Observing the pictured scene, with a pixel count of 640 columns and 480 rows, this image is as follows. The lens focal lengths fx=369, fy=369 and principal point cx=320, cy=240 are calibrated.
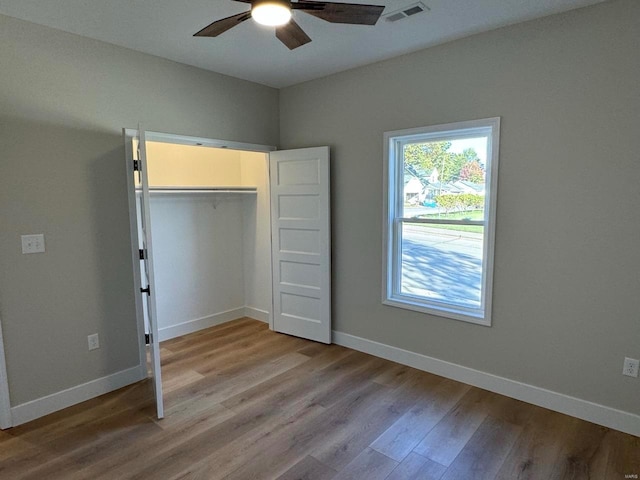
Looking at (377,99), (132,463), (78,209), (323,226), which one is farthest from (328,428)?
(377,99)

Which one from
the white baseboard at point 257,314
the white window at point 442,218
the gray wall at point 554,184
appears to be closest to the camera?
the gray wall at point 554,184

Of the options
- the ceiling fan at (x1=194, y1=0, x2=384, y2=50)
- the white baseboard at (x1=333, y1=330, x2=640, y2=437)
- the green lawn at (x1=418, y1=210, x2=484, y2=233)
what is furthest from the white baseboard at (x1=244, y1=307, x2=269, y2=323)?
the ceiling fan at (x1=194, y1=0, x2=384, y2=50)

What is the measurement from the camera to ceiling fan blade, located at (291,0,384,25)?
5.68 feet

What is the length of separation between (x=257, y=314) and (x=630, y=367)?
3.70 meters

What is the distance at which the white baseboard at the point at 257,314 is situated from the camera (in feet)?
15.3

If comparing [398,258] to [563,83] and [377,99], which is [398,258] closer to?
[377,99]

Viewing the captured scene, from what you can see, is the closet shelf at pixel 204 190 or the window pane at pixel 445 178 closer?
the window pane at pixel 445 178

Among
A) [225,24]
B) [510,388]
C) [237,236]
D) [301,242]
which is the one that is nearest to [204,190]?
[237,236]

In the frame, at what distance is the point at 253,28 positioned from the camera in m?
2.71

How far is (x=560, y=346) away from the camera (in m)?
2.65

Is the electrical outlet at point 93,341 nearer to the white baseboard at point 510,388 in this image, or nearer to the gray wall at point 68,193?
the gray wall at point 68,193

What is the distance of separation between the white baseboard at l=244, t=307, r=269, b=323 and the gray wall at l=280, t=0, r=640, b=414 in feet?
6.40

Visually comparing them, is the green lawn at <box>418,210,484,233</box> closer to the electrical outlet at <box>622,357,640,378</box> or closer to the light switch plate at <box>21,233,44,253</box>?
the electrical outlet at <box>622,357,640,378</box>

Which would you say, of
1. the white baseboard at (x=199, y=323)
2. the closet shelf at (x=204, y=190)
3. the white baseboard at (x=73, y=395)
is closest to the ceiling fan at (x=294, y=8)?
the closet shelf at (x=204, y=190)
